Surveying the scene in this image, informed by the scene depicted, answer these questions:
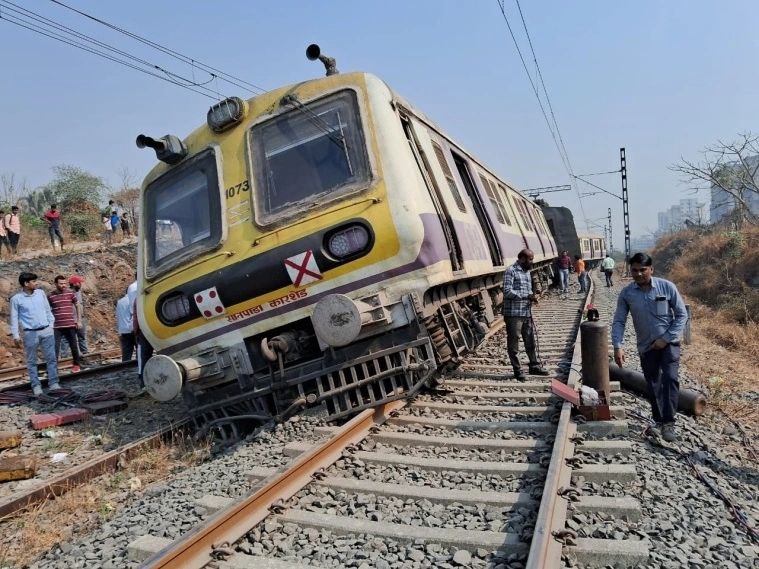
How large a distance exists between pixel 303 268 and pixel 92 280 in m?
13.0

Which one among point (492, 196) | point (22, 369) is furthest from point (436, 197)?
point (22, 369)

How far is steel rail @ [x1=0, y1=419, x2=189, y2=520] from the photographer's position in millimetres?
4074

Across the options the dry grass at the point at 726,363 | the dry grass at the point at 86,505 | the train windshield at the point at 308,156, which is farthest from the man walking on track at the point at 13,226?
the dry grass at the point at 726,363

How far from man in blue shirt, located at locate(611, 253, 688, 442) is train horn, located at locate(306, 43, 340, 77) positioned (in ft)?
10.6

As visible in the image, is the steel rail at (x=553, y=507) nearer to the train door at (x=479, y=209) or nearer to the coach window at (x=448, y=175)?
the coach window at (x=448, y=175)

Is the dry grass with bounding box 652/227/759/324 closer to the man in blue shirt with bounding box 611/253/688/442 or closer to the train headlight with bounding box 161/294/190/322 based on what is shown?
the man in blue shirt with bounding box 611/253/688/442

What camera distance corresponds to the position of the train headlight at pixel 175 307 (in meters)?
5.16

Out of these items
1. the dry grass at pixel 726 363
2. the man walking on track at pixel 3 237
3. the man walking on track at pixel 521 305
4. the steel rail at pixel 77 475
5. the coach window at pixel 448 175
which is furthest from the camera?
the man walking on track at pixel 3 237

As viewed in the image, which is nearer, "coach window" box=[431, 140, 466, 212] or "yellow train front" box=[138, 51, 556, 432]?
"yellow train front" box=[138, 51, 556, 432]

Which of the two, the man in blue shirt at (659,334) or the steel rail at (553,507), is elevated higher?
the man in blue shirt at (659,334)

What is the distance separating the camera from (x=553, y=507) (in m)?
2.85

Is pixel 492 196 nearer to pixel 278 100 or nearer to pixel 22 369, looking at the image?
pixel 278 100

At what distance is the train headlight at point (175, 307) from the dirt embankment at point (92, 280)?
29.3 feet

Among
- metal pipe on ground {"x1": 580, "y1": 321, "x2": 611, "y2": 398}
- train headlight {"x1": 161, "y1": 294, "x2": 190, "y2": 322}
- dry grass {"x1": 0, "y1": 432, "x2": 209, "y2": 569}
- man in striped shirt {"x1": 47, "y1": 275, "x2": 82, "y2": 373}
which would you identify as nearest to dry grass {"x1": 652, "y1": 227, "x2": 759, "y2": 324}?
metal pipe on ground {"x1": 580, "y1": 321, "x2": 611, "y2": 398}
